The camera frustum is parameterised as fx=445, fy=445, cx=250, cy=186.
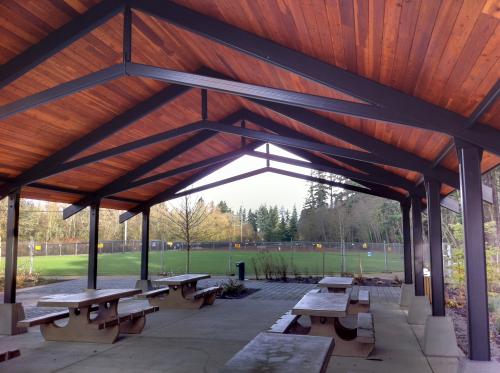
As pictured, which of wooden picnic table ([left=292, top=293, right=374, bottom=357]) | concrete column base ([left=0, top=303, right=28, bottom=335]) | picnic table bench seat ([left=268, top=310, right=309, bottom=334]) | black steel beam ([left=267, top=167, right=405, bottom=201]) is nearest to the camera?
picnic table bench seat ([left=268, top=310, right=309, bottom=334])

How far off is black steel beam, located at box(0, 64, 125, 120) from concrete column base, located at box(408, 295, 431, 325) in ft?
24.1

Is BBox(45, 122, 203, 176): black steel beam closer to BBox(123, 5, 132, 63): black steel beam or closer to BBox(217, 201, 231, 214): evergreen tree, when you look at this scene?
BBox(123, 5, 132, 63): black steel beam

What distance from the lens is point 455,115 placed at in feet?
15.1

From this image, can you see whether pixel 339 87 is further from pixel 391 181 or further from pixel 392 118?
pixel 391 181

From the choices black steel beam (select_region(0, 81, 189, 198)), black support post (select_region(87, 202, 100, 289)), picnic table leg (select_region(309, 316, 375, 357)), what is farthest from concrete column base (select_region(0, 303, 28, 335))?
picnic table leg (select_region(309, 316, 375, 357))

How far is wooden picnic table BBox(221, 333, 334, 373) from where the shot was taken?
3.04 metres

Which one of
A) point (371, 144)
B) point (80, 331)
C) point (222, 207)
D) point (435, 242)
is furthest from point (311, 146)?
point (222, 207)

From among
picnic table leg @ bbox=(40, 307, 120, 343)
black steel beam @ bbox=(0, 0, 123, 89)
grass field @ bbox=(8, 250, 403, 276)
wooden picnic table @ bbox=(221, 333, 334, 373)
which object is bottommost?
grass field @ bbox=(8, 250, 403, 276)

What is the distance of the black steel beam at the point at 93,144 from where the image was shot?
829 centimetres

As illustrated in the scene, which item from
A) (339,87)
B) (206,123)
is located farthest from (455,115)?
(206,123)

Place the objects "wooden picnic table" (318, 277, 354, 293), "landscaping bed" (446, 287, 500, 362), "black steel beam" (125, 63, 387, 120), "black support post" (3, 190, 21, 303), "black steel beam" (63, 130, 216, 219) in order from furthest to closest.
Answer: "black steel beam" (63, 130, 216, 219), "wooden picnic table" (318, 277, 354, 293), "black support post" (3, 190, 21, 303), "landscaping bed" (446, 287, 500, 362), "black steel beam" (125, 63, 387, 120)

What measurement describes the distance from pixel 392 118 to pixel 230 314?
22.4 ft

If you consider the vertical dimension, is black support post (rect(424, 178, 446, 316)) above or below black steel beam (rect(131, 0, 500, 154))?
below

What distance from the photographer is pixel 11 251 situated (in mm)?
8812
